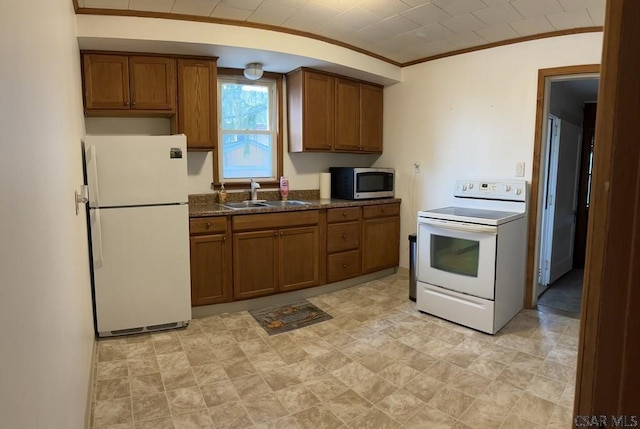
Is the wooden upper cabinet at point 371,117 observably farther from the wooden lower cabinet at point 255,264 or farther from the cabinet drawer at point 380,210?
the wooden lower cabinet at point 255,264

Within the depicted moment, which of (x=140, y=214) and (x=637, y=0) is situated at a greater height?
(x=637, y=0)

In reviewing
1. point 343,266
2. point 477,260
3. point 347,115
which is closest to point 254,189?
point 343,266

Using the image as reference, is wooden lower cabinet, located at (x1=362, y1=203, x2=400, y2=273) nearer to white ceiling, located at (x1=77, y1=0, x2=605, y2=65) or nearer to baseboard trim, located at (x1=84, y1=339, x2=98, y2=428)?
white ceiling, located at (x1=77, y1=0, x2=605, y2=65)

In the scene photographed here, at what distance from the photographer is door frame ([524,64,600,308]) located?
3168 mm

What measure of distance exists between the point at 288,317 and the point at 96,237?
63.3 inches

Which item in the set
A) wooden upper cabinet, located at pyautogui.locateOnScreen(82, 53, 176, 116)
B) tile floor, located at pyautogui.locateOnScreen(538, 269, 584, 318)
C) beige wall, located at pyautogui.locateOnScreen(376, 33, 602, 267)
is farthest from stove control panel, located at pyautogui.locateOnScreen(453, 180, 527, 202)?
wooden upper cabinet, located at pyautogui.locateOnScreen(82, 53, 176, 116)

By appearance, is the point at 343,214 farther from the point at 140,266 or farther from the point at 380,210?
the point at 140,266

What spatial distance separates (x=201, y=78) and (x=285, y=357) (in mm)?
2413

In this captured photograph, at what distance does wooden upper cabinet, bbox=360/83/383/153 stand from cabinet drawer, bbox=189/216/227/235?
1.98m

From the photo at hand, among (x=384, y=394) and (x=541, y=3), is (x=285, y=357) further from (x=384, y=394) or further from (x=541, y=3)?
(x=541, y=3)

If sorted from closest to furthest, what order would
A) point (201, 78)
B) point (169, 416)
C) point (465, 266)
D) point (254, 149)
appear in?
point (169, 416) < point (465, 266) < point (201, 78) < point (254, 149)

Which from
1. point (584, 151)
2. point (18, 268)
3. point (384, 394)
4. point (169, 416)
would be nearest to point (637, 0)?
point (18, 268)

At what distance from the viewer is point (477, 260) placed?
9.59ft

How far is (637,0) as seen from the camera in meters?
0.39
